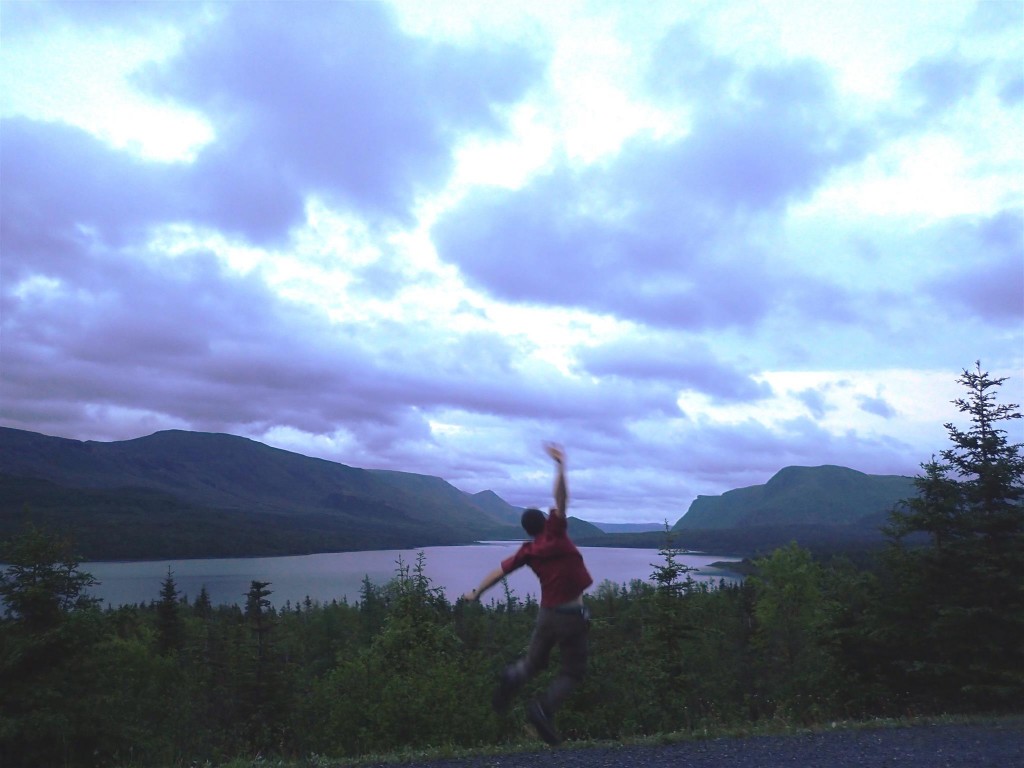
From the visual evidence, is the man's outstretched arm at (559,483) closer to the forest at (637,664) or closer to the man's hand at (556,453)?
the man's hand at (556,453)

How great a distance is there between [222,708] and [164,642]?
15125mm

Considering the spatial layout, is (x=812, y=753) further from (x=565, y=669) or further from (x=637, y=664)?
(x=637, y=664)

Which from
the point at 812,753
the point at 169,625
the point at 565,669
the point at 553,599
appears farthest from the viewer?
the point at 169,625

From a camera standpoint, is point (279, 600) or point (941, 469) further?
point (279, 600)

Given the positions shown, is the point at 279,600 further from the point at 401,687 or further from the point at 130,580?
the point at 401,687

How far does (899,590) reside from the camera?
22.1 m

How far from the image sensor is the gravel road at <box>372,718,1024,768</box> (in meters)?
11.1

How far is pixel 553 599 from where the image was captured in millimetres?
7047

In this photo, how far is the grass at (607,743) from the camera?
11.4m

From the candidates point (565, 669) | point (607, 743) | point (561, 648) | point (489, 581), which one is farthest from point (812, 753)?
point (489, 581)

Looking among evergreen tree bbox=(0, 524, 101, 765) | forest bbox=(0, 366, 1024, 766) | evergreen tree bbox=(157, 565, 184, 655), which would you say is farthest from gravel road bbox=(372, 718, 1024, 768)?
evergreen tree bbox=(157, 565, 184, 655)

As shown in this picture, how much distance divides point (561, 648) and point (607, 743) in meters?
7.12

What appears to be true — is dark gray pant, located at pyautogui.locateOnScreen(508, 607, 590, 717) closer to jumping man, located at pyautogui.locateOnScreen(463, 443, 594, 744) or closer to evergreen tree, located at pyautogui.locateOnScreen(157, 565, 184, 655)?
jumping man, located at pyautogui.locateOnScreen(463, 443, 594, 744)

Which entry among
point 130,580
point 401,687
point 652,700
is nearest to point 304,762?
point 401,687
